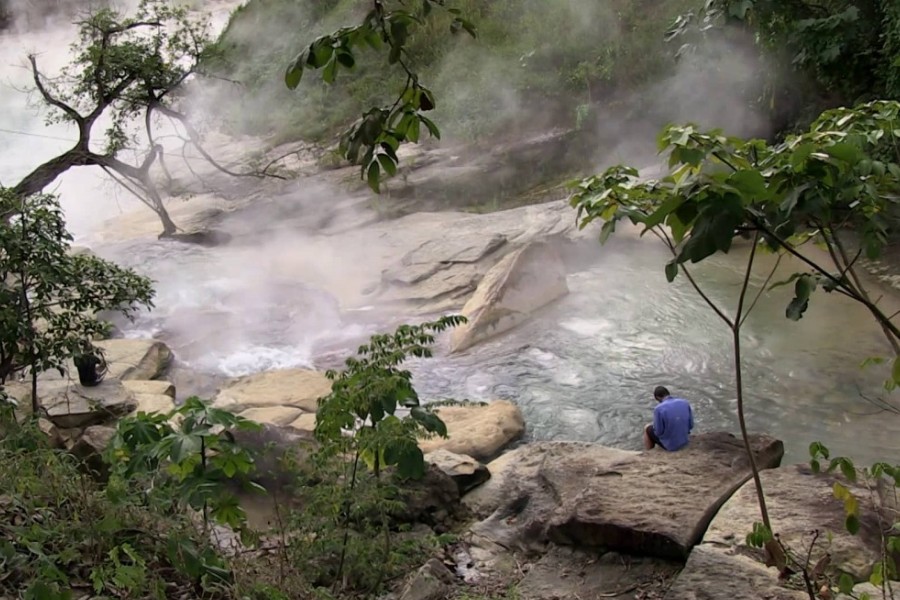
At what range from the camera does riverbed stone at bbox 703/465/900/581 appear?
10.3ft

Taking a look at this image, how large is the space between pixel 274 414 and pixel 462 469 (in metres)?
1.99

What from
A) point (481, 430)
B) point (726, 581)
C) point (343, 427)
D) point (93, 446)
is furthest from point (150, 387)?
point (726, 581)

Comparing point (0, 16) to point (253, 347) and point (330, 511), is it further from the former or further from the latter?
point (330, 511)

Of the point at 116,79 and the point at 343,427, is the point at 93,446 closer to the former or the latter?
the point at 343,427

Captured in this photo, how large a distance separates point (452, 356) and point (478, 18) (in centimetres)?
1103

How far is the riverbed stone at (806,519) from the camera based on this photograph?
3.14 meters

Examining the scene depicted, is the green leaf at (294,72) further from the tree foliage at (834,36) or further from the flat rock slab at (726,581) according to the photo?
the tree foliage at (834,36)

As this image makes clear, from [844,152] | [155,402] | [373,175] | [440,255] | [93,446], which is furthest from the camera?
[440,255]

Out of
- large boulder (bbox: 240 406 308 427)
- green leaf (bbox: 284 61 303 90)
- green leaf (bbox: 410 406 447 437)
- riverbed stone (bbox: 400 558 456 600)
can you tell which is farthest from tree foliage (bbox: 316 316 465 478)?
large boulder (bbox: 240 406 308 427)

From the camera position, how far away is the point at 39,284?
171 inches

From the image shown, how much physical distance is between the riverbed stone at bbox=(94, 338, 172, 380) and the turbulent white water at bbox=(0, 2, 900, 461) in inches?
13.4

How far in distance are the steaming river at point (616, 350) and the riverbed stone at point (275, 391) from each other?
0.86 meters

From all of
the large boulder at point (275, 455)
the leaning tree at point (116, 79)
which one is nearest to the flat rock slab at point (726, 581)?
the large boulder at point (275, 455)

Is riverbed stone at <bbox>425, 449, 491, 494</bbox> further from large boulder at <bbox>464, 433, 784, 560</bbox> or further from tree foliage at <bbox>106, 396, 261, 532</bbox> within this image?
tree foliage at <bbox>106, 396, 261, 532</bbox>
